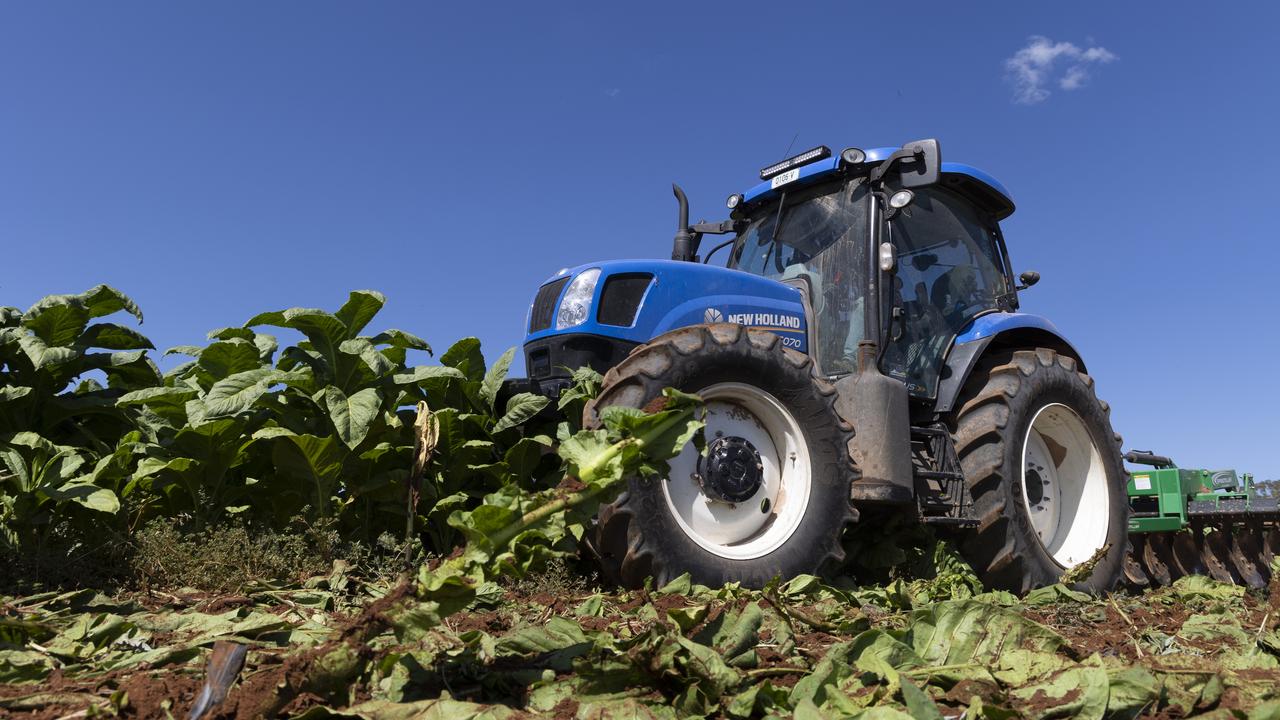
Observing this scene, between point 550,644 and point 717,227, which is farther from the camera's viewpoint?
A: point 717,227

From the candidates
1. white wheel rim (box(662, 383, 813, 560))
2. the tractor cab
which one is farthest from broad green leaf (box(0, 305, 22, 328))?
the tractor cab

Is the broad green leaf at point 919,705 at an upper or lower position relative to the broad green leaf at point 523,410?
lower

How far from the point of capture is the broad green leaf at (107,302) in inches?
182

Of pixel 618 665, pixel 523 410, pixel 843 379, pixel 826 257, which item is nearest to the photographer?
pixel 618 665

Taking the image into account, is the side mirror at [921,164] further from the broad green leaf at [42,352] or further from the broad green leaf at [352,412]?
the broad green leaf at [42,352]

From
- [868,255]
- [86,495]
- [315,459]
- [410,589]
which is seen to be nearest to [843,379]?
[868,255]

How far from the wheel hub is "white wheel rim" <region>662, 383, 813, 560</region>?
4 centimetres

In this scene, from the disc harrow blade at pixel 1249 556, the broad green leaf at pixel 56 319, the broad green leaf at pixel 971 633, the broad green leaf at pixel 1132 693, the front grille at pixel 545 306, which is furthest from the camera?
the disc harrow blade at pixel 1249 556

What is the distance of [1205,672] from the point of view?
8.04 feet

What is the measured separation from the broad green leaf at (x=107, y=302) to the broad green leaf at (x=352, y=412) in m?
1.32

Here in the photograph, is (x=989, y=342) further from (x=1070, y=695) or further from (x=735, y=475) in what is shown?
(x=1070, y=695)

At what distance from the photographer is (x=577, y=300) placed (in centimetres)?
467

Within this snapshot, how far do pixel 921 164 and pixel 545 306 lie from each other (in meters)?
2.36

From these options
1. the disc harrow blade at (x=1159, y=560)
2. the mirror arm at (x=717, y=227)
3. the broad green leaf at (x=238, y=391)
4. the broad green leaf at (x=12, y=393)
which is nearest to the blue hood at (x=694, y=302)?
the mirror arm at (x=717, y=227)
